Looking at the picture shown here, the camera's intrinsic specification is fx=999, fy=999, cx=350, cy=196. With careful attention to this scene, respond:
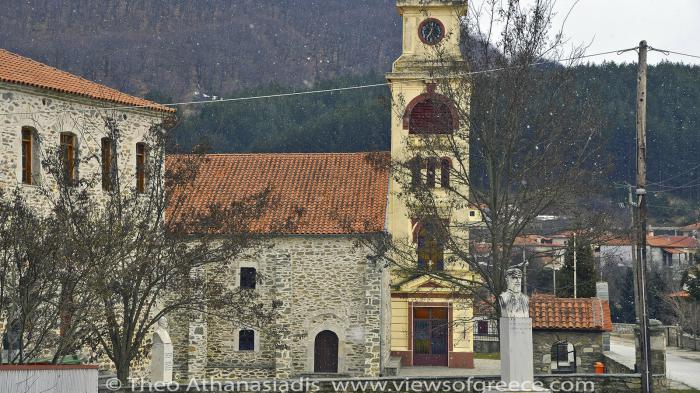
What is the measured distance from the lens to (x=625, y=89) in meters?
111

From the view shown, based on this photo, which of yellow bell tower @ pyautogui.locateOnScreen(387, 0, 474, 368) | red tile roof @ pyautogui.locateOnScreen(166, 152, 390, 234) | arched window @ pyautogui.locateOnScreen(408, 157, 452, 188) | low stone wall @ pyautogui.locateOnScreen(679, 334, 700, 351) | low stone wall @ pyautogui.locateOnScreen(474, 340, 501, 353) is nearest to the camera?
arched window @ pyautogui.locateOnScreen(408, 157, 452, 188)

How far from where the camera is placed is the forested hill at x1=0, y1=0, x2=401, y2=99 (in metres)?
162

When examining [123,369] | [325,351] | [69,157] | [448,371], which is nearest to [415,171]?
[123,369]

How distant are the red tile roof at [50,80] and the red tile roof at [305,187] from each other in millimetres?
6335

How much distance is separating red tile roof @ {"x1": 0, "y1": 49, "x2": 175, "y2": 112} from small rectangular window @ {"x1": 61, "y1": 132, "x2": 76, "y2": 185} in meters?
1.11

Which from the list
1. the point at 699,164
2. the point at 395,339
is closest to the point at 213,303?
the point at 395,339

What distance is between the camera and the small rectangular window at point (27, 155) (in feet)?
77.1

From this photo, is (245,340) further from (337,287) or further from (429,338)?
(429,338)

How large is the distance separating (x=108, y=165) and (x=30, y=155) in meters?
1.88

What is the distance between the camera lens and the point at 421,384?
67.7ft

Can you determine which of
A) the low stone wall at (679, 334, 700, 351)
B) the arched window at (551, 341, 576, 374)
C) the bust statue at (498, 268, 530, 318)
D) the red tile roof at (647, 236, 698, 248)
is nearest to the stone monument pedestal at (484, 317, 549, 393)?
the bust statue at (498, 268, 530, 318)

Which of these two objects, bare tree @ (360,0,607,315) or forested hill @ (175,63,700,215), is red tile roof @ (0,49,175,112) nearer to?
bare tree @ (360,0,607,315)

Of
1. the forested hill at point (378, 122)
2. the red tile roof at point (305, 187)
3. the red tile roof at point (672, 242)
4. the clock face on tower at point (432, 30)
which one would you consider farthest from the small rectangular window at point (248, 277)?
the red tile roof at point (672, 242)

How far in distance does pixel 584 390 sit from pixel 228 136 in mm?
76681
